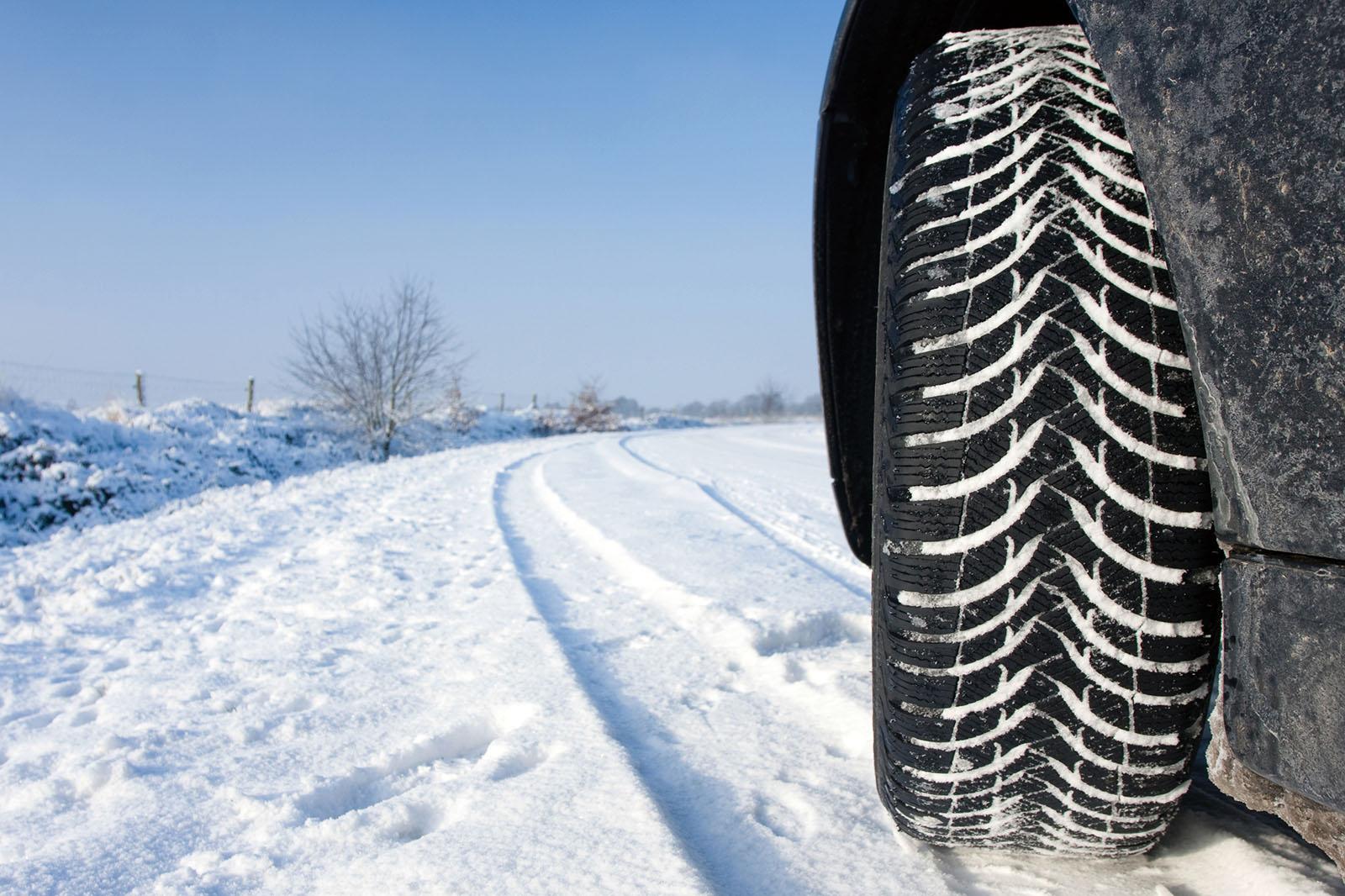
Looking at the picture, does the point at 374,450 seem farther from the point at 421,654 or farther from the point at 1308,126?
the point at 1308,126

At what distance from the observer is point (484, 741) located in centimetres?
143

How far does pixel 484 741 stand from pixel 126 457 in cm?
1268

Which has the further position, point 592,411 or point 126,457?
point 592,411

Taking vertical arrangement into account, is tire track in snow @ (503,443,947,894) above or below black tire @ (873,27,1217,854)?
below

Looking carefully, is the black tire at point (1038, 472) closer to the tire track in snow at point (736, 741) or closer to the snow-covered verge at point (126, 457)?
the tire track in snow at point (736, 741)

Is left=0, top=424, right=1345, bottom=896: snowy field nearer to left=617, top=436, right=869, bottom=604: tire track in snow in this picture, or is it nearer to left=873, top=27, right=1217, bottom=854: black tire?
left=617, top=436, right=869, bottom=604: tire track in snow

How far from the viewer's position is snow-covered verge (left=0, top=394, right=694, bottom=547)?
912 cm

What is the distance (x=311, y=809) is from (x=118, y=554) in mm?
3904

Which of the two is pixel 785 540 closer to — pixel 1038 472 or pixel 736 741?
pixel 736 741

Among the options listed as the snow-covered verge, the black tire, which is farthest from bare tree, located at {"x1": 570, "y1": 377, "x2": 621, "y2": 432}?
the black tire

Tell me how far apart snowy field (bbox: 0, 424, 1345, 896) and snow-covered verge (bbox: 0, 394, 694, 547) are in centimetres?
775

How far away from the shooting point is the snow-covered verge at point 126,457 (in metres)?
9.12

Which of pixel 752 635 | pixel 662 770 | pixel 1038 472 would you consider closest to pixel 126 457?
pixel 752 635

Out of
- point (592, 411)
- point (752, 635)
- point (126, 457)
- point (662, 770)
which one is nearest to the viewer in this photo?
point (662, 770)
